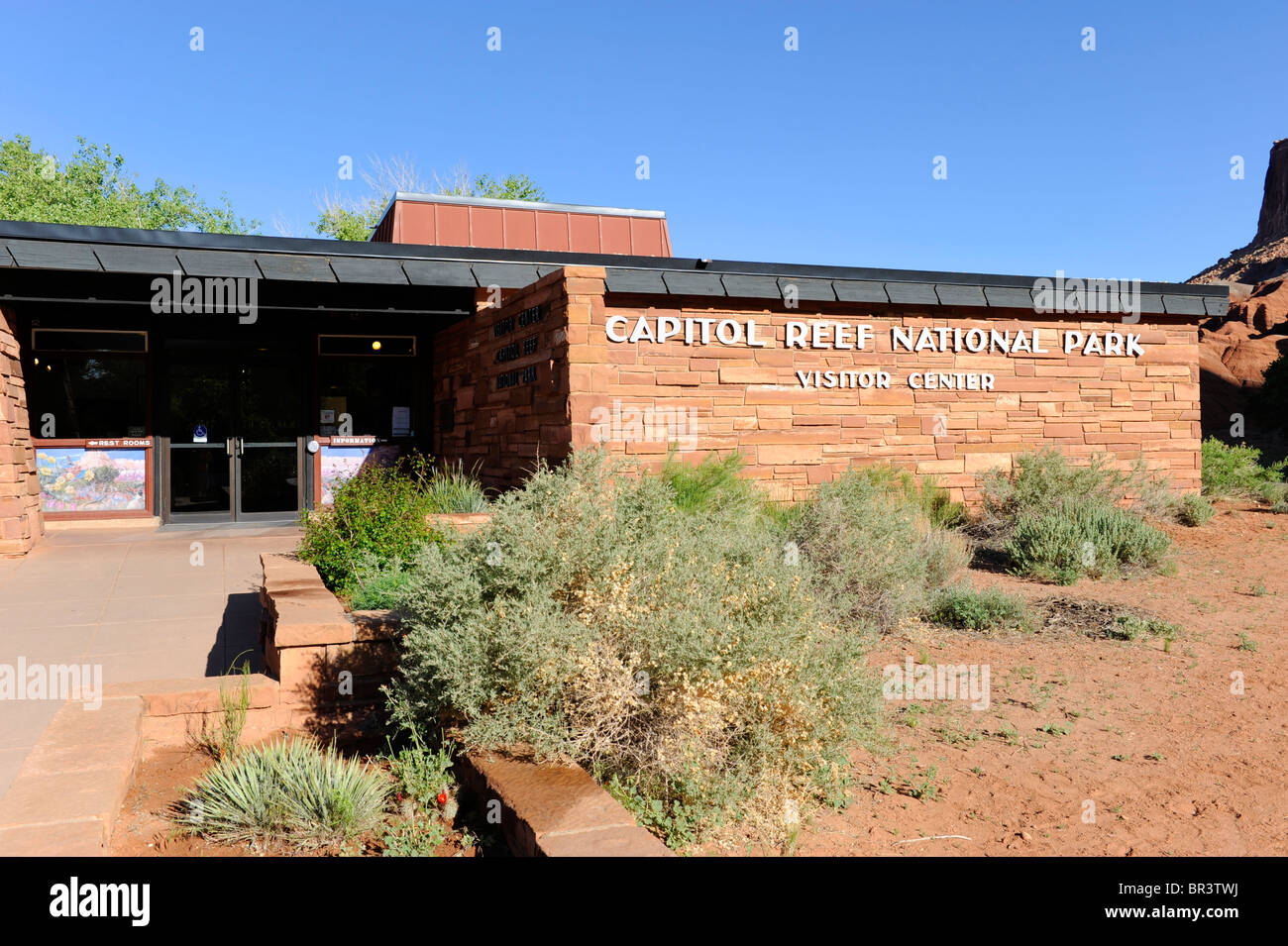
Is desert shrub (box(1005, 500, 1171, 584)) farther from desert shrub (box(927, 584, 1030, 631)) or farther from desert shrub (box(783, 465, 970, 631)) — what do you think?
desert shrub (box(927, 584, 1030, 631))

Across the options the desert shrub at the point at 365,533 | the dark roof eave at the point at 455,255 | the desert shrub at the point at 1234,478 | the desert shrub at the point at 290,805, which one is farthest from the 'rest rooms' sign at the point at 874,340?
the desert shrub at the point at 290,805

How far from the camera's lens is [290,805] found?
318 cm

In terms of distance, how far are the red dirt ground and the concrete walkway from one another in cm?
394

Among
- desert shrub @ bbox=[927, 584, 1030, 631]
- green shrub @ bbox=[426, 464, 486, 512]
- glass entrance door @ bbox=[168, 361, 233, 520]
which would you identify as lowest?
desert shrub @ bbox=[927, 584, 1030, 631]

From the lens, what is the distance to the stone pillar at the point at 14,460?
8.45m

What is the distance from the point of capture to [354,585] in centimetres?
613

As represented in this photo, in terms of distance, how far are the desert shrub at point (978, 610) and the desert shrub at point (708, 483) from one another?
71.8 inches

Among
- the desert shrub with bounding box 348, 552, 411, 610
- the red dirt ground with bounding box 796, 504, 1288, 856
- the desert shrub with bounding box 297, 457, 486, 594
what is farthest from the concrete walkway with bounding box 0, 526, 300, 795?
the red dirt ground with bounding box 796, 504, 1288, 856

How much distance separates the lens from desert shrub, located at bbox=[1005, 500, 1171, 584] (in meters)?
7.95

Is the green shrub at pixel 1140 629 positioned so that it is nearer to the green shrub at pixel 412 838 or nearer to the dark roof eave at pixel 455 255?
the green shrub at pixel 412 838

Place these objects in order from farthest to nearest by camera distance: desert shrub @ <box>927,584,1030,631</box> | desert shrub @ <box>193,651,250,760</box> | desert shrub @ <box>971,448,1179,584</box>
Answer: desert shrub @ <box>971,448,1179,584</box> < desert shrub @ <box>927,584,1030,631</box> < desert shrub @ <box>193,651,250,760</box>

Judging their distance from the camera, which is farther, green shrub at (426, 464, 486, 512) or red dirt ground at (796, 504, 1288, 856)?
green shrub at (426, 464, 486, 512)

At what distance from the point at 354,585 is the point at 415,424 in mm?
6822

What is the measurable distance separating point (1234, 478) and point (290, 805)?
13.4 meters
